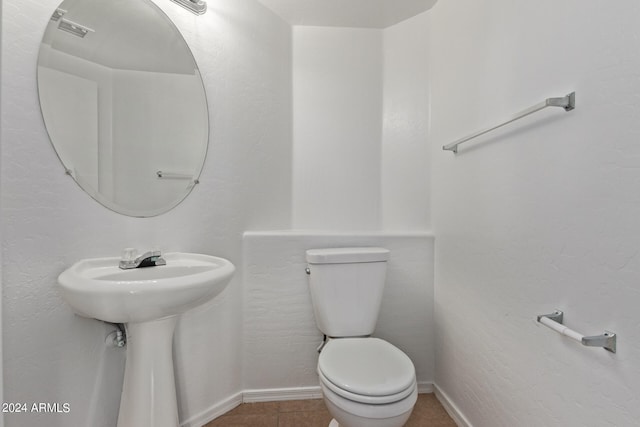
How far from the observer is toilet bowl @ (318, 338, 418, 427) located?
966mm

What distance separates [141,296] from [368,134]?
4.92ft

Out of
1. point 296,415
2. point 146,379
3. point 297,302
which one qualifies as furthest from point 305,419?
point 146,379

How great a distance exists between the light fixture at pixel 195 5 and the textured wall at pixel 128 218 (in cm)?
7

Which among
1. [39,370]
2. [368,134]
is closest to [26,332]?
[39,370]

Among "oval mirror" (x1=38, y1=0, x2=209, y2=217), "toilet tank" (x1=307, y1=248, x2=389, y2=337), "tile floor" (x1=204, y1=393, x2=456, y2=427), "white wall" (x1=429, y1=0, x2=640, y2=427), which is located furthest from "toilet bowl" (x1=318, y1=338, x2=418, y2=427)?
"oval mirror" (x1=38, y1=0, x2=209, y2=217)

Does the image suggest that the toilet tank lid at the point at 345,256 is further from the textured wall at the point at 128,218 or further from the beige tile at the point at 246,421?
the beige tile at the point at 246,421

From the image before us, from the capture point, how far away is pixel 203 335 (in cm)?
144

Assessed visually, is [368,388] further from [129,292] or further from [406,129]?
[406,129]

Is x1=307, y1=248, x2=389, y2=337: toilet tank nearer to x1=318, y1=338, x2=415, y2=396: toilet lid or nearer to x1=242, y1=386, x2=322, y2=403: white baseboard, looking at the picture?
x1=318, y1=338, x2=415, y2=396: toilet lid

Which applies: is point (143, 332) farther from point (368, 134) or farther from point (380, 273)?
point (368, 134)

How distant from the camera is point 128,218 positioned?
1222 mm

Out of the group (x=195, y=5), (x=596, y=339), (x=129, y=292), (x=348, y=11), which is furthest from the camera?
(x=348, y=11)

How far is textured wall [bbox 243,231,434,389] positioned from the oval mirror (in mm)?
524

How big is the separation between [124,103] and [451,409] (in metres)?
2.02
